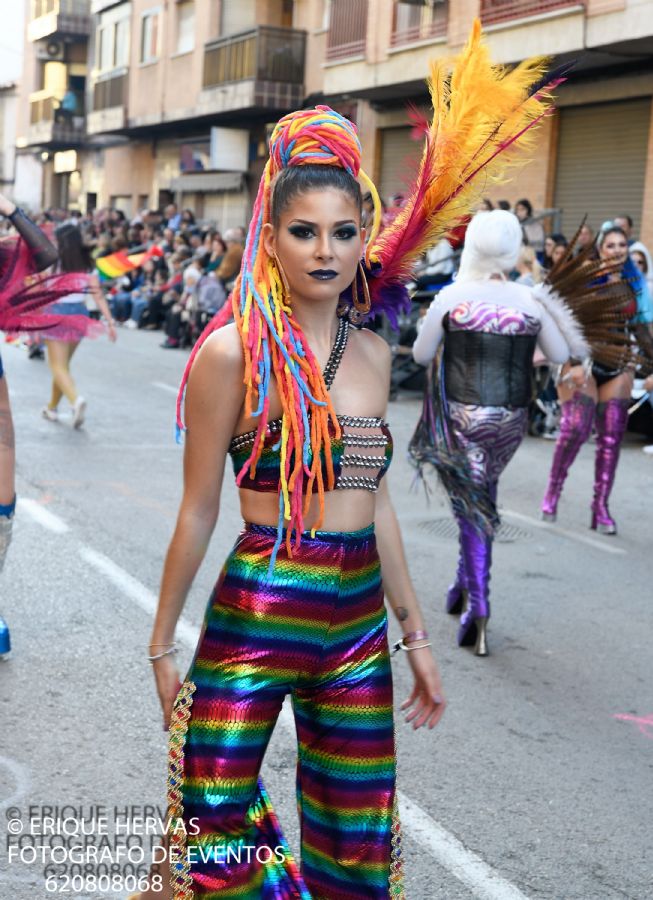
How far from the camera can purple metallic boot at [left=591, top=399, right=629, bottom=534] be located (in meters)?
8.85

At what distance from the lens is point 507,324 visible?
5.80 m

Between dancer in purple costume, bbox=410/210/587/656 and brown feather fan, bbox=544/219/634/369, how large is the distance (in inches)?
8.9

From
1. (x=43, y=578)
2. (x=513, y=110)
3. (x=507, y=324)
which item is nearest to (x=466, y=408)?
(x=507, y=324)

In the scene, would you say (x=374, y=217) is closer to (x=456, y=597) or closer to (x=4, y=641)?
(x=4, y=641)

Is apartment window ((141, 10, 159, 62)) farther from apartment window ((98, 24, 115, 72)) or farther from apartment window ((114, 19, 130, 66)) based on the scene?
apartment window ((98, 24, 115, 72))

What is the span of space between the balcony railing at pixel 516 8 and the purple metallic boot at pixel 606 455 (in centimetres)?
1165

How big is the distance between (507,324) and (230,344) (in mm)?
3321

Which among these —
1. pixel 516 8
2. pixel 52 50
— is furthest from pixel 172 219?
pixel 52 50

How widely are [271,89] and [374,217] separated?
28.1 meters

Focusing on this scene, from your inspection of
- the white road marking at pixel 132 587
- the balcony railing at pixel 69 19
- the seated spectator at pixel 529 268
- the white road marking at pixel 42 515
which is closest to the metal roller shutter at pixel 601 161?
the seated spectator at pixel 529 268

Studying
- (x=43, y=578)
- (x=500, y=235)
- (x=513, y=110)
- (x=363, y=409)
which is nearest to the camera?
(x=363, y=409)

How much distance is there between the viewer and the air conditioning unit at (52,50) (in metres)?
51.5

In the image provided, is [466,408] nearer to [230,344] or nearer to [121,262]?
[230,344]

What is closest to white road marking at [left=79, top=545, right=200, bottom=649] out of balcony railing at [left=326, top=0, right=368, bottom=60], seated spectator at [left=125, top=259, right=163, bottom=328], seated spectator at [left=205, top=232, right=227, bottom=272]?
seated spectator at [left=205, top=232, right=227, bottom=272]
